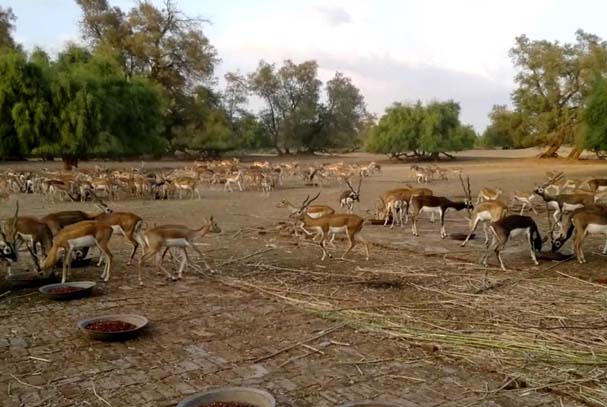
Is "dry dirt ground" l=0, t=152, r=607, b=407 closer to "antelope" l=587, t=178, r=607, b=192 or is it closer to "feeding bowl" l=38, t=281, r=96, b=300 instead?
"feeding bowl" l=38, t=281, r=96, b=300

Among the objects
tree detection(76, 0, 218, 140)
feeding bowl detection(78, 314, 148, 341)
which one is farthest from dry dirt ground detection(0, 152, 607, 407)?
tree detection(76, 0, 218, 140)

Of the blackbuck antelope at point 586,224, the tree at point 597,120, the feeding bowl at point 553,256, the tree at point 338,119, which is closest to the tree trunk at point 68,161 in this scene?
the feeding bowl at point 553,256

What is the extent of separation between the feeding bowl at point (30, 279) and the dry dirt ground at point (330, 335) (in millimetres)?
218

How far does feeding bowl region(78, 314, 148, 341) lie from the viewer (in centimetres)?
745

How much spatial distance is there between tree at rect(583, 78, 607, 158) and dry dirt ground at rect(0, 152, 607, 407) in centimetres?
3326

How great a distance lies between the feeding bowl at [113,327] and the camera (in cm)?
745

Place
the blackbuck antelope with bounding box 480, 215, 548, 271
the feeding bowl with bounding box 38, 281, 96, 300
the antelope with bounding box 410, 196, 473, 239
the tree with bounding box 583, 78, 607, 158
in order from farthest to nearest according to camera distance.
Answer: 1. the tree with bounding box 583, 78, 607, 158
2. the antelope with bounding box 410, 196, 473, 239
3. the blackbuck antelope with bounding box 480, 215, 548, 271
4. the feeding bowl with bounding box 38, 281, 96, 300

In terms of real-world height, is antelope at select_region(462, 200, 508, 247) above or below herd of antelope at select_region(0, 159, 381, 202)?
above

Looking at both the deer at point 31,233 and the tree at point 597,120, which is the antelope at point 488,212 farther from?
the tree at point 597,120

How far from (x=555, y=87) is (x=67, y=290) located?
63.3 m

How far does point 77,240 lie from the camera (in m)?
10.6

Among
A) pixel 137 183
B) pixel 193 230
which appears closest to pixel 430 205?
pixel 193 230

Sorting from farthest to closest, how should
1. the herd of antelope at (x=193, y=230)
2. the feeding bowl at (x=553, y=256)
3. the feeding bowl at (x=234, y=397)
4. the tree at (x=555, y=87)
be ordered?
the tree at (x=555, y=87) → the feeding bowl at (x=553, y=256) → the herd of antelope at (x=193, y=230) → the feeding bowl at (x=234, y=397)

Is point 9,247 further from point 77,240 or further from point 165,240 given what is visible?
point 165,240
